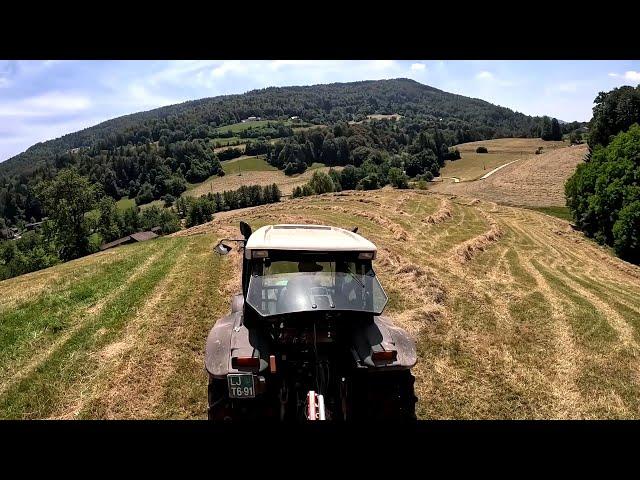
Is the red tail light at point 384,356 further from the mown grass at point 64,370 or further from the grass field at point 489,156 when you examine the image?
the grass field at point 489,156

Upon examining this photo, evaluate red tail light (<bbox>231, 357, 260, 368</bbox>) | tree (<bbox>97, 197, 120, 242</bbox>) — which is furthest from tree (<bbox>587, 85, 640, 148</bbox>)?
tree (<bbox>97, 197, 120, 242</bbox>)

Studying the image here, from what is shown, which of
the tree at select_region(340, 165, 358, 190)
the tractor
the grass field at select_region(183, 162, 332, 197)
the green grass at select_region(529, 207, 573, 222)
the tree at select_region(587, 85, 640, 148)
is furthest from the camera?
the grass field at select_region(183, 162, 332, 197)

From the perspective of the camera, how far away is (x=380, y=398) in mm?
5125

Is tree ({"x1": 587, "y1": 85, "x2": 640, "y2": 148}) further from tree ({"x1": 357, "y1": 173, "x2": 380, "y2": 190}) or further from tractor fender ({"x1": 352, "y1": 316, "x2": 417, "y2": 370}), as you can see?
tractor fender ({"x1": 352, "y1": 316, "x2": 417, "y2": 370})

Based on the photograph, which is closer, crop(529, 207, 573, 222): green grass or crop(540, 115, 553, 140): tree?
crop(529, 207, 573, 222): green grass

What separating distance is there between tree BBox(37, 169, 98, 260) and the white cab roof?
146 feet

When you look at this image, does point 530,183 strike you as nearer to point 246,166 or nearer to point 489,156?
point 489,156

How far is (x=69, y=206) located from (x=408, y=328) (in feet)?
143

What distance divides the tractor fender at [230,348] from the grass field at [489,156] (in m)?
74.1

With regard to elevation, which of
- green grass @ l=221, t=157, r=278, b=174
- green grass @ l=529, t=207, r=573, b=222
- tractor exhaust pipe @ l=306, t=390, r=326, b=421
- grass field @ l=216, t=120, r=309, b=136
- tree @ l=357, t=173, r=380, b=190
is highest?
grass field @ l=216, t=120, r=309, b=136

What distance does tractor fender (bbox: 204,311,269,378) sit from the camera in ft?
16.0

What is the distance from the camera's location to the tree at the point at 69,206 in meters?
42.9
